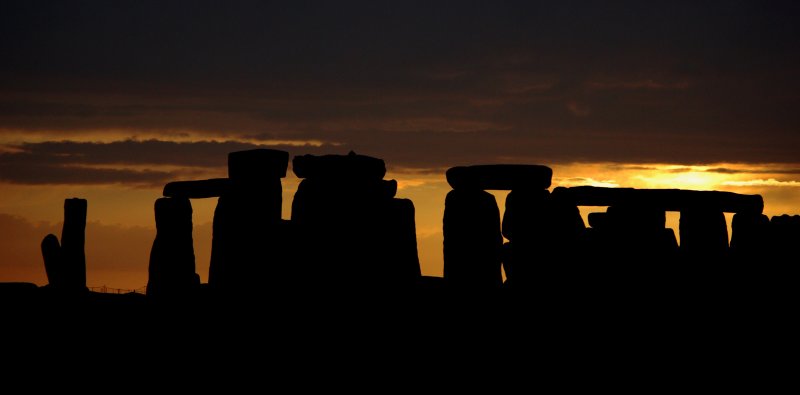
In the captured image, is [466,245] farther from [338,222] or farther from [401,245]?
[338,222]

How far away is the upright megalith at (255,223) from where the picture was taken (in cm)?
1792

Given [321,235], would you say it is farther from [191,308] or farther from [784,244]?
[784,244]

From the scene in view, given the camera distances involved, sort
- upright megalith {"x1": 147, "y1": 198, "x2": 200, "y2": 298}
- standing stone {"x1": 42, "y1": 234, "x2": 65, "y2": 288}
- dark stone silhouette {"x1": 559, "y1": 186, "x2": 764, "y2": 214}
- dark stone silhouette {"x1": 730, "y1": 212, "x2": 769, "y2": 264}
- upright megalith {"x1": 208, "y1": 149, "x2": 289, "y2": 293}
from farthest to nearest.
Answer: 1. standing stone {"x1": 42, "y1": 234, "x2": 65, "y2": 288}
2. upright megalith {"x1": 147, "y1": 198, "x2": 200, "y2": 298}
3. dark stone silhouette {"x1": 730, "y1": 212, "x2": 769, "y2": 264}
4. dark stone silhouette {"x1": 559, "y1": 186, "x2": 764, "y2": 214}
5. upright megalith {"x1": 208, "y1": 149, "x2": 289, "y2": 293}

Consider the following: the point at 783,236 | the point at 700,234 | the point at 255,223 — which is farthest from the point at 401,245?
the point at 783,236

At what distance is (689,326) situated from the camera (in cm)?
1945

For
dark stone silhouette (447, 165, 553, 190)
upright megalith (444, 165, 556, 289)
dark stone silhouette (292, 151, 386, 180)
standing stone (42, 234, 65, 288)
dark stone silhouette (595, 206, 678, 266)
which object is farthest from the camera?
standing stone (42, 234, 65, 288)

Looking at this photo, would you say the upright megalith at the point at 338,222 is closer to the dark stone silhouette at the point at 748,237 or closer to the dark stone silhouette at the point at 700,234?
the dark stone silhouette at the point at 700,234

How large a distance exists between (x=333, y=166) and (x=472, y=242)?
7.81 ft

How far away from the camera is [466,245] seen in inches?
710

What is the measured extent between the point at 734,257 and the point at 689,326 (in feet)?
8.67

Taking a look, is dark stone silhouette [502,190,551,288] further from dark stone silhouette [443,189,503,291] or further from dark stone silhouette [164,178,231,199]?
dark stone silhouette [164,178,231,199]

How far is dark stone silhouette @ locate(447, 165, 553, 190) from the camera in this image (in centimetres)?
1822

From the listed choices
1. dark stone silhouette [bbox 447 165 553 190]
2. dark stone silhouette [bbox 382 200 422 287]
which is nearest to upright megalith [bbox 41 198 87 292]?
dark stone silhouette [bbox 382 200 422 287]

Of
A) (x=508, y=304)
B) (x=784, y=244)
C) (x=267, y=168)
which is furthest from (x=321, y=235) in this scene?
(x=784, y=244)
